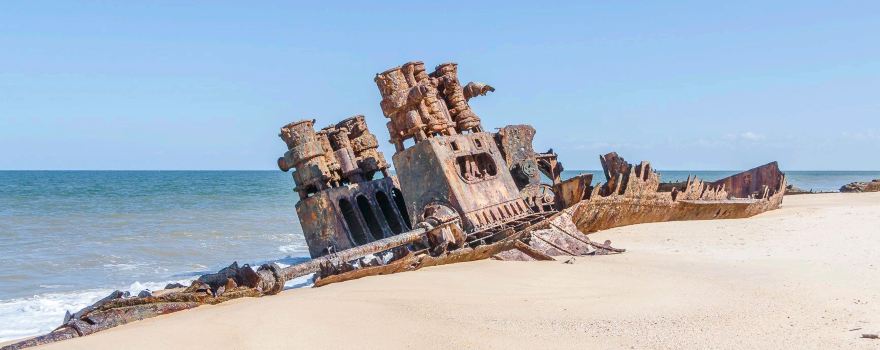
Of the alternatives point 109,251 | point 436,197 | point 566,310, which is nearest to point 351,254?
point 436,197

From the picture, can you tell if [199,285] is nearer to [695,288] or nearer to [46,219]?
[695,288]

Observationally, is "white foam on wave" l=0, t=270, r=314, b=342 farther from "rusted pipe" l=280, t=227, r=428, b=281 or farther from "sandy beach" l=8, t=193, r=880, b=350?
"sandy beach" l=8, t=193, r=880, b=350

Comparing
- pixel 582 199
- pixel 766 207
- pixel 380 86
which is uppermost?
pixel 380 86

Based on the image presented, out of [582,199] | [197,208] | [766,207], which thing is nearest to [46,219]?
[197,208]

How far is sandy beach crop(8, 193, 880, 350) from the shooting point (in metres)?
4.20

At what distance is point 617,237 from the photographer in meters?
10.3

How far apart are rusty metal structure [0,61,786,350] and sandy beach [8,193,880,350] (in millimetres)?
456

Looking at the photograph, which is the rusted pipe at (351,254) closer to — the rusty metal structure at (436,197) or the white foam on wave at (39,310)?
the rusty metal structure at (436,197)

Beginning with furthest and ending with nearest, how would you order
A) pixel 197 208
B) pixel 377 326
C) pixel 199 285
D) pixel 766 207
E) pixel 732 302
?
pixel 197 208, pixel 766 207, pixel 199 285, pixel 732 302, pixel 377 326

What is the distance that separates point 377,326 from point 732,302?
2482mm

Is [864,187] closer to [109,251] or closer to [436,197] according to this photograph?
[436,197]

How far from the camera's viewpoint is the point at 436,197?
906 centimetres

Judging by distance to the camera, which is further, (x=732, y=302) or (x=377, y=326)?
(x=732, y=302)

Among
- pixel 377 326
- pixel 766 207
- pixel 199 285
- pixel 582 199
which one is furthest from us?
pixel 766 207
